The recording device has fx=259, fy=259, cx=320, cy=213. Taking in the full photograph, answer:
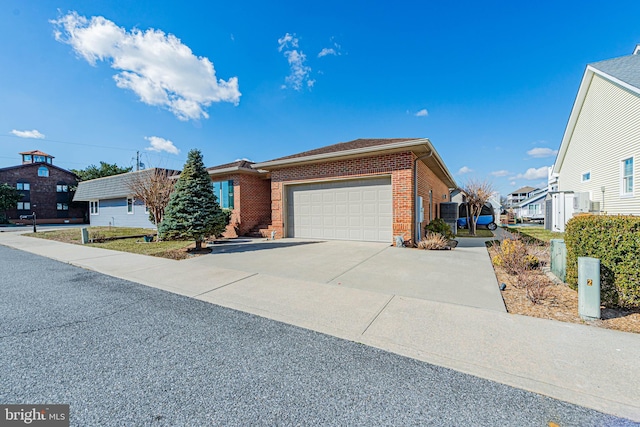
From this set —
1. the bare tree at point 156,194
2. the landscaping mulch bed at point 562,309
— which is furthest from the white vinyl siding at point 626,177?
the bare tree at point 156,194

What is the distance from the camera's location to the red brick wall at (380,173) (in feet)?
30.4

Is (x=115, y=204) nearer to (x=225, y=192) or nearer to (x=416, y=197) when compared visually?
(x=225, y=192)

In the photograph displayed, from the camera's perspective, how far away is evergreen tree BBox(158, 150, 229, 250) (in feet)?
28.8

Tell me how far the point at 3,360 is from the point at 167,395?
207 cm

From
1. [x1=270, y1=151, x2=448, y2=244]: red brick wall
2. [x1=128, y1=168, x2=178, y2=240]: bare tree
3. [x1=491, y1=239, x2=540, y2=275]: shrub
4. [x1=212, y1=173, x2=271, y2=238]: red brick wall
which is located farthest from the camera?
[x1=212, y1=173, x2=271, y2=238]: red brick wall

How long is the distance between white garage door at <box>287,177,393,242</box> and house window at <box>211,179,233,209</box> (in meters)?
3.51

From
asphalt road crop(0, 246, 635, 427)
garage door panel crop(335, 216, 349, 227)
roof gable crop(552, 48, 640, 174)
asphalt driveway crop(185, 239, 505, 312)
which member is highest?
roof gable crop(552, 48, 640, 174)

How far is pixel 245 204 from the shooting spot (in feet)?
44.6

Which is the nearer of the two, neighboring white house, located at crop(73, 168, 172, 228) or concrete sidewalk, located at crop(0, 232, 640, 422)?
concrete sidewalk, located at crop(0, 232, 640, 422)

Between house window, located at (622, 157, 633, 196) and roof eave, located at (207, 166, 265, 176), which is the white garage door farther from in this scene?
house window, located at (622, 157, 633, 196)

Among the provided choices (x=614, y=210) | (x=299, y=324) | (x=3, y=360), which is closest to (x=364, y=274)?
(x=299, y=324)

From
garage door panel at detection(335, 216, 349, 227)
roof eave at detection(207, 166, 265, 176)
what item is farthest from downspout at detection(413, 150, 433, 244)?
roof eave at detection(207, 166, 265, 176)

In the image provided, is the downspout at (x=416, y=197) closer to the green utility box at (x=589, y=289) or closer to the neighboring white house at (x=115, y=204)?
the green utility box at (x=589, y=289)

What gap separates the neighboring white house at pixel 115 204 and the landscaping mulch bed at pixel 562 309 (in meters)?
20.6
